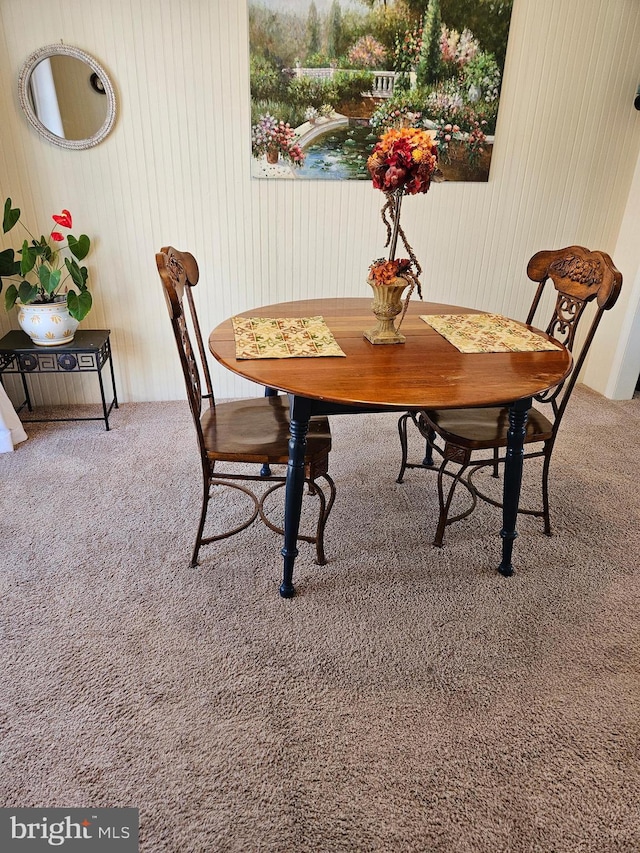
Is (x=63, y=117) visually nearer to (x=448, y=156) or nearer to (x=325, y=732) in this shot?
(x=448, y=156)

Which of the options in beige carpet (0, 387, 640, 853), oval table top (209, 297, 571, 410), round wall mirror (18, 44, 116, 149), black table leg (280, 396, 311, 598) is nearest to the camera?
beige carpet (0, 387, 640, 853)

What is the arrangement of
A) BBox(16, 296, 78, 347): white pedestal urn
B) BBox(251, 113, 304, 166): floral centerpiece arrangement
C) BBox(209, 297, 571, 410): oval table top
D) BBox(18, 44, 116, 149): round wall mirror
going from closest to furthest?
BBox(209, 297, 571, 410): oval table top
BBox(18, 44, 116, 149): round wall mirror
BBox(16, 296, 78, 347): white pedestal urn
BBox(251, 113, 304, 166): floral centerpiece arrangement

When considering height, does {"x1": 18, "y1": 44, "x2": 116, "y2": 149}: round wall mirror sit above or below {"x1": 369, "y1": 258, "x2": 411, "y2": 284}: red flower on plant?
above

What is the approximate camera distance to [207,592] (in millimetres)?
1901

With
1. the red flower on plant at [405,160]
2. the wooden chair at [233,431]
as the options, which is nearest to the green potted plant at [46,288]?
the wooden chair at [233,431]

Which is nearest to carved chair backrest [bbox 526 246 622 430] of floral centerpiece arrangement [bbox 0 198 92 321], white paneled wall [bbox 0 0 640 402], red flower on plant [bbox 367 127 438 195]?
Result: red flower on plant [bbox 367 127 438 195]

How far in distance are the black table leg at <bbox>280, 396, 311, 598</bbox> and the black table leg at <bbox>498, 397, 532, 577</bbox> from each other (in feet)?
2.15

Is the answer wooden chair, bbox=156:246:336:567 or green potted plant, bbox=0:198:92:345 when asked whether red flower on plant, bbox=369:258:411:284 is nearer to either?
wooden chair, bbox=156:246:336:567

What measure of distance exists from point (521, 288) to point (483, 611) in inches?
90.0

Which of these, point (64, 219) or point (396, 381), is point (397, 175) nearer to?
point (396, 381)

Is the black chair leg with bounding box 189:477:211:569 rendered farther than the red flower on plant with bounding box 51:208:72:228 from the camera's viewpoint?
No

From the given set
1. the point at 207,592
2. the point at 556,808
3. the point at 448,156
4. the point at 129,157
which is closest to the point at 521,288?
the point at 448,156

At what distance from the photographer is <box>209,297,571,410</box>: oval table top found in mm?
1540

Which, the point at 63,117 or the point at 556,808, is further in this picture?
the point at 63,117
